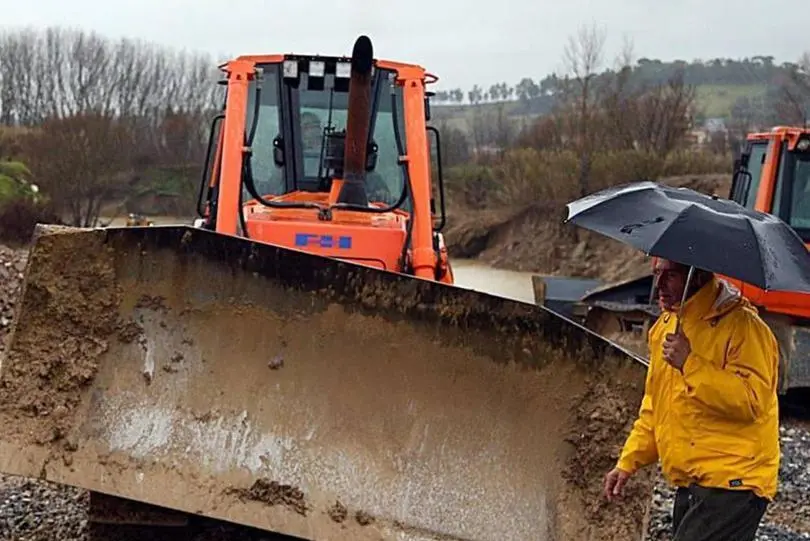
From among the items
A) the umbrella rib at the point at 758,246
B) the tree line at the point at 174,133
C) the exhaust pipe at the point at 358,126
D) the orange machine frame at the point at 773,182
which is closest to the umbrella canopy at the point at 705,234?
the umbrella rib at the point at 758,246

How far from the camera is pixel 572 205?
12.4ft

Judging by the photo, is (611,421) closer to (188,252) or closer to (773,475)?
(773,475)

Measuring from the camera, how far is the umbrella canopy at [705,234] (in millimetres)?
3092

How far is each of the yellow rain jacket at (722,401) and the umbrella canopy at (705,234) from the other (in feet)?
0.83

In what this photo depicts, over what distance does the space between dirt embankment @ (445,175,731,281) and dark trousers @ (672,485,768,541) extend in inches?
908

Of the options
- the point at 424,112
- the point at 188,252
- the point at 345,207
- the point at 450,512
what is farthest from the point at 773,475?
the point at 424,112

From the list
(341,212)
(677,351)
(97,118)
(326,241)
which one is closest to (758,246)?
(677,351)

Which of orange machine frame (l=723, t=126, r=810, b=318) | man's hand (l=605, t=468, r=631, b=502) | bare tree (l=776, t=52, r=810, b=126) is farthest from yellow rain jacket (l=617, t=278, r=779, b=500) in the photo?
bare tree (l=776, t=52, r=810, b=126)

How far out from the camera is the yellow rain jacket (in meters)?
3.30

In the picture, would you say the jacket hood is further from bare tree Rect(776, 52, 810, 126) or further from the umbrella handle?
bare tree Rect(776, 52, 810, 126)

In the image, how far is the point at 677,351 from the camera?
3350 millimetres

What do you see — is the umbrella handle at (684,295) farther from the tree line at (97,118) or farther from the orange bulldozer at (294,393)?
the tree line at (97,118)

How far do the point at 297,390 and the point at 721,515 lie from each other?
1776 millimetres

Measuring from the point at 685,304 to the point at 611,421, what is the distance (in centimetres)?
98
